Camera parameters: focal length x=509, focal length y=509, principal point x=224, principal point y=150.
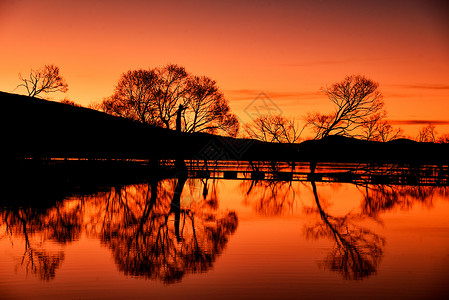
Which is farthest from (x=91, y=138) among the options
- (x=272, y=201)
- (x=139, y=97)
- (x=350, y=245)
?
(x=350, y=245)

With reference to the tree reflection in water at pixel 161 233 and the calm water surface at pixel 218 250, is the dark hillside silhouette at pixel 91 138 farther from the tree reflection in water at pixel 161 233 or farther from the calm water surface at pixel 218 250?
the calm water surface at pixel 218 250

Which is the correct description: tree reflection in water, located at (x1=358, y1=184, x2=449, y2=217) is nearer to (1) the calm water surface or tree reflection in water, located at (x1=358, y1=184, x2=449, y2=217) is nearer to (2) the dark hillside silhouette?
(1) the calm water surface

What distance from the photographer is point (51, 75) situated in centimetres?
5781

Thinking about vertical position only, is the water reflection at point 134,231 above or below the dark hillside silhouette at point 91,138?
below

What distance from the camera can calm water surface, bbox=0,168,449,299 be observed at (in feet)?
34.7

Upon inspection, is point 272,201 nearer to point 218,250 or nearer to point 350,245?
point 350,245

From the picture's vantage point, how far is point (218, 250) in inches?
586

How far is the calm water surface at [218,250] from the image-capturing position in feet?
34.7

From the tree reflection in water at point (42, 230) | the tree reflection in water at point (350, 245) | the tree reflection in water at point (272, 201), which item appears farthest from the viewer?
the tree reflection in water at point (272, 201)

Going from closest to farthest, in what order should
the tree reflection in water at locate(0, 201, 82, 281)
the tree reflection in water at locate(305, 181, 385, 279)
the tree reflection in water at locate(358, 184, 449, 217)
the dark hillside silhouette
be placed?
the tree reflection in water at locate(0, 201, 82, 281)
the tree reflection in water at locate(305, 181, 385, 279)
the tree reflection in water at locate(358, 184, 449, 217)
the dark hillside silhouette

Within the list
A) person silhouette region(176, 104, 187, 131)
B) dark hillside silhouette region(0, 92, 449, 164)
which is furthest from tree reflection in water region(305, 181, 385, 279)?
person silhouette region(176, 104, 187, 131)

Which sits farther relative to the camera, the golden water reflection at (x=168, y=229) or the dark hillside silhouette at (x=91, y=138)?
the dark hillside silhouette at (x=91, y=138)

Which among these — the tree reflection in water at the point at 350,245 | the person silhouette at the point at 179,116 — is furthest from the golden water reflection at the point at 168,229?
the person silhouette at the point at 179,116

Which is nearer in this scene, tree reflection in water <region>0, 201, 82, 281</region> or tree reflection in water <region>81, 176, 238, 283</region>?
tree reflection in water <region>0, 201, 82, 281</region>
